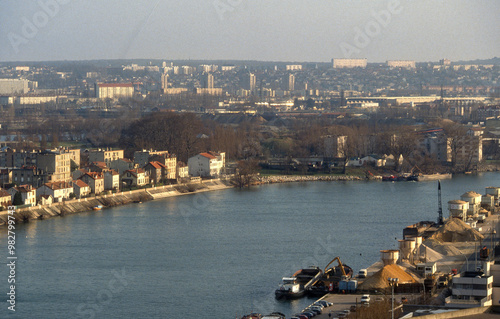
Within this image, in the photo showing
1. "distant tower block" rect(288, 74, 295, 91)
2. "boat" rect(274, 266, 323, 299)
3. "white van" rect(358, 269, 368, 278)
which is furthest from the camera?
"distant tower block" rect(288, 74, 295, 91)

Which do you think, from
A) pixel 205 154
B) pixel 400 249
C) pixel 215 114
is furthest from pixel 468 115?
pixel 400 249

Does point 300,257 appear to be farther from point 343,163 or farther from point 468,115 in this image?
point 468,115

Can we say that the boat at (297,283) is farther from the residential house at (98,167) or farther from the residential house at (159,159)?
the residential house at (159,159)

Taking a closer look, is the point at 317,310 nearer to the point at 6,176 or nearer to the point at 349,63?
the point at 6,176

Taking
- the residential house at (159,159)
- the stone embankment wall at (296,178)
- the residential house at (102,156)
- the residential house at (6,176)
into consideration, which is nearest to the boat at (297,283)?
the residential house at (6,176)

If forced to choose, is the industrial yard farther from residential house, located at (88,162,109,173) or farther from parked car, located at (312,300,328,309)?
residential house, located at (88,162,109,173)

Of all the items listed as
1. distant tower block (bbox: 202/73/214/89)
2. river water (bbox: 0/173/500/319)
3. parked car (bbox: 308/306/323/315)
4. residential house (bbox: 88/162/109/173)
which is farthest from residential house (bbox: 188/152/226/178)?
distant tower block (bbox: 202/73/214/89)
